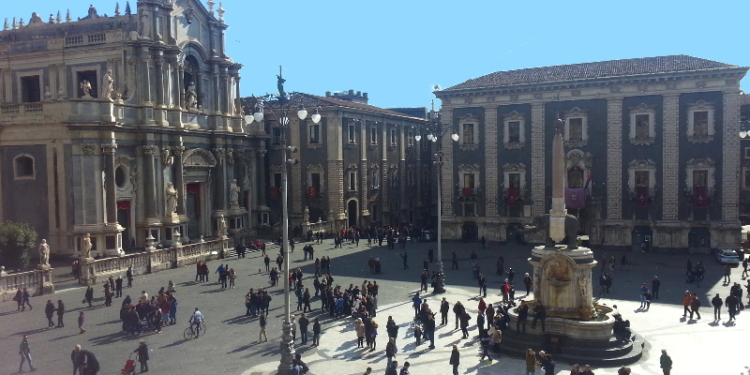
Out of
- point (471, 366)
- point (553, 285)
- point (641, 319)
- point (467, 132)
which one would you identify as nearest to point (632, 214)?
point (467, 132)

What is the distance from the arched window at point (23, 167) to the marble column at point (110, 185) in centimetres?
425

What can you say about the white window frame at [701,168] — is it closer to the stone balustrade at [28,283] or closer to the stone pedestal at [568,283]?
the stone pedestal at [568,283]

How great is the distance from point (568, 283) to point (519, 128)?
85.8ft

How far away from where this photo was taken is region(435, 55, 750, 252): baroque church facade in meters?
39.6

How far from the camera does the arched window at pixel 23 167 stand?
1436 inches

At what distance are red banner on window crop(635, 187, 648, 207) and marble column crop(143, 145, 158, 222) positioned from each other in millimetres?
30795

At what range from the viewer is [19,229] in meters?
30.1

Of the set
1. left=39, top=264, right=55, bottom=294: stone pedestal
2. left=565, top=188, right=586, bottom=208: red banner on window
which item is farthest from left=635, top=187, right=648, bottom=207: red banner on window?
left=39, top=264, right=55, bottom=294: stone pedestal

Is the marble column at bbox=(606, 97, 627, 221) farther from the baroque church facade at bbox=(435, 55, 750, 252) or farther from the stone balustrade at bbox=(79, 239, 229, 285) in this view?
the stone balustrade at bbox=(79, 239, 229, 285)

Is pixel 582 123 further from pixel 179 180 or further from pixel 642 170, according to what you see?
pixel 179 180

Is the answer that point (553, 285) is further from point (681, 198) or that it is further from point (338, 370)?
point (681, 198)

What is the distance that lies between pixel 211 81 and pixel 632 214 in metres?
30.8

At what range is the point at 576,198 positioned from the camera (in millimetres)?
42094

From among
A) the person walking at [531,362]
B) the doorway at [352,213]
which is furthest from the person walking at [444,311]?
the doorway at [352,213]
